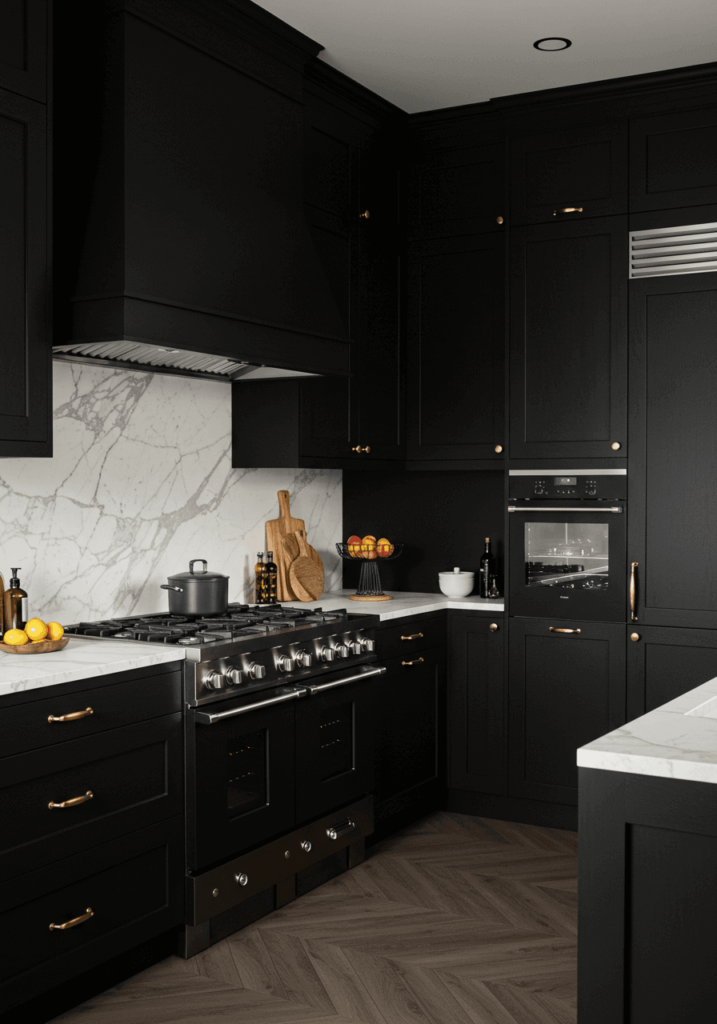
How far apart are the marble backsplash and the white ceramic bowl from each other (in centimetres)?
Result: 80

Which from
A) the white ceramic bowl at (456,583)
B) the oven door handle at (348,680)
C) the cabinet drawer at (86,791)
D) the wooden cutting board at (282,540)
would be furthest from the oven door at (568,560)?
the cabinet drawer at (86,791)

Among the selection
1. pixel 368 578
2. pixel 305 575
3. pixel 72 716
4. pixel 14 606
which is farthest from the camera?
pixel 368 578

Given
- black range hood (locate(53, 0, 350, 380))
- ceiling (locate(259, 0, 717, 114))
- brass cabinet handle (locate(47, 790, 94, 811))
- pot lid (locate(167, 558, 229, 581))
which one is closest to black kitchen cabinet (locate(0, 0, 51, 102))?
black range hood (locate(53, 0, 350, 380))

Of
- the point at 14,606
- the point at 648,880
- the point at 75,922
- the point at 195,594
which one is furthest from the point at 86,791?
the point at 648,880

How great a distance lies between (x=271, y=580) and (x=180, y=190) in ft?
5.42

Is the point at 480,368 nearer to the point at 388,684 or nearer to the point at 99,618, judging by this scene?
the point at 388,684

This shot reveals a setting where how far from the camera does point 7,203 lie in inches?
107

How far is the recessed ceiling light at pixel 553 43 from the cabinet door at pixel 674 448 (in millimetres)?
928

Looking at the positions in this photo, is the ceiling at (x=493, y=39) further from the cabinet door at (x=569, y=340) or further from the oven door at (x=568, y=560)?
the oven door at (x=568, y=560)

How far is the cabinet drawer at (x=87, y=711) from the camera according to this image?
2496 millimetres

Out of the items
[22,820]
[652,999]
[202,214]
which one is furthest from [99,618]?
[652,999]

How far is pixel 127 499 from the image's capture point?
12.1 ft

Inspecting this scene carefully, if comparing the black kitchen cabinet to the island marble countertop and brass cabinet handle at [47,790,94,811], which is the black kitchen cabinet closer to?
brass cabinet handle at [47,790,94,811]

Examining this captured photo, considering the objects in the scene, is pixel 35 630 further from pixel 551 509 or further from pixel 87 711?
pixel 551 509
